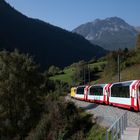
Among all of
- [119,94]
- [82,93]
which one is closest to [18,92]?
[82,93]

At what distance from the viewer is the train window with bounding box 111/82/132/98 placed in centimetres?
3748

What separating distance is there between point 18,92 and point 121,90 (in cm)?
2283

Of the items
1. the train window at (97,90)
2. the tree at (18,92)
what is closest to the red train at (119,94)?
the train window at (97,90)

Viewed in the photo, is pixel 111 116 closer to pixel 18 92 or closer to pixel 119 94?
pixel 119 94

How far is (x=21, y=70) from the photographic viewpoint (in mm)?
62469

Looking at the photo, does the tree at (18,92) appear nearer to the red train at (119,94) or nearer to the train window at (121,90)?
the red train at (119,94)

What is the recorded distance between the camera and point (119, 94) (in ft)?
136

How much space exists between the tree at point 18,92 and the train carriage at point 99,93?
23.8 ft

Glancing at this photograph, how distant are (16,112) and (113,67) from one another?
66407 mm

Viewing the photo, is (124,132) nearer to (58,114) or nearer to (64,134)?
(64,134)

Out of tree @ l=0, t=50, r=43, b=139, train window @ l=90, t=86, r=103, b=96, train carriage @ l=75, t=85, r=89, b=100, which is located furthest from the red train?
tree @ l=0, t=50, r=43, b=139

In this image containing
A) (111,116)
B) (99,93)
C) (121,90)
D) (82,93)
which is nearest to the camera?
(111,116)

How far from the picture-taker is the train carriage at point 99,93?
49681 millimetres

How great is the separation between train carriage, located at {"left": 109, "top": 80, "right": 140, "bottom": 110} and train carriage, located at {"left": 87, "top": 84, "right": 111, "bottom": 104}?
2.44m
